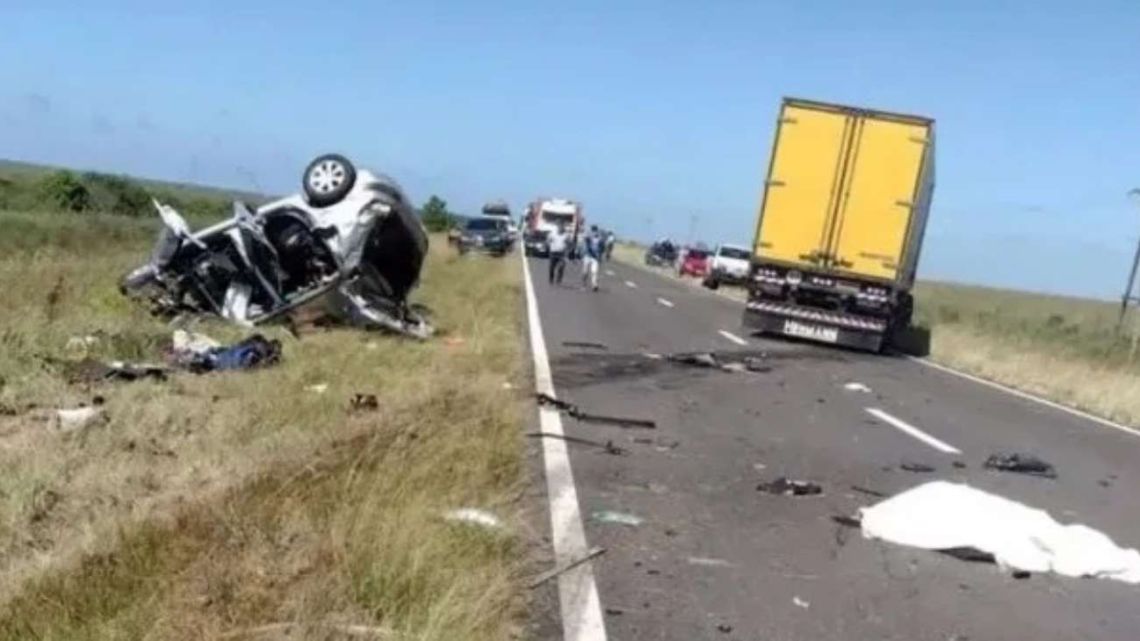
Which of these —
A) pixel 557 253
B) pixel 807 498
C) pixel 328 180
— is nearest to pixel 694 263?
pixel 557 253

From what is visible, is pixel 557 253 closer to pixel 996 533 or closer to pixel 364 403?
pixel 364 403

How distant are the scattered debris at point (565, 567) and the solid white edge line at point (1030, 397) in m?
11.1

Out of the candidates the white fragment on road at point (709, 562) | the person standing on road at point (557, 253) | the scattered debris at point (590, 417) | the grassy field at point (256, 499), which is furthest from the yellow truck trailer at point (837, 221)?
the white fragment on road at point (709, 562)

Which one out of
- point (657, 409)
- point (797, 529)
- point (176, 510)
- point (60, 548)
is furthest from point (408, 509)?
point (657, 409)

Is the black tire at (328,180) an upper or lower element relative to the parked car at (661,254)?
upper

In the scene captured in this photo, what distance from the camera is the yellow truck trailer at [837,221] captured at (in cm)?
2311

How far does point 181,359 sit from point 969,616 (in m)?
8.57

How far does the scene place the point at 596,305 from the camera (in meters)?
30.8

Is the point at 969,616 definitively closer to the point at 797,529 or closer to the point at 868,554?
the point at 868,554

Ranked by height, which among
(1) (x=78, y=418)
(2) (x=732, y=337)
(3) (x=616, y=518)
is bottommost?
(2) (x=732, y=337)

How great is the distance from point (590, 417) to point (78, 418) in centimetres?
453

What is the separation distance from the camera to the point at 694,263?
67.6 meters

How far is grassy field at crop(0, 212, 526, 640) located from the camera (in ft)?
16.2

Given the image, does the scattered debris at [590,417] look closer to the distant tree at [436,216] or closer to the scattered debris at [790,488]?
the scattered debris at [790,488]
